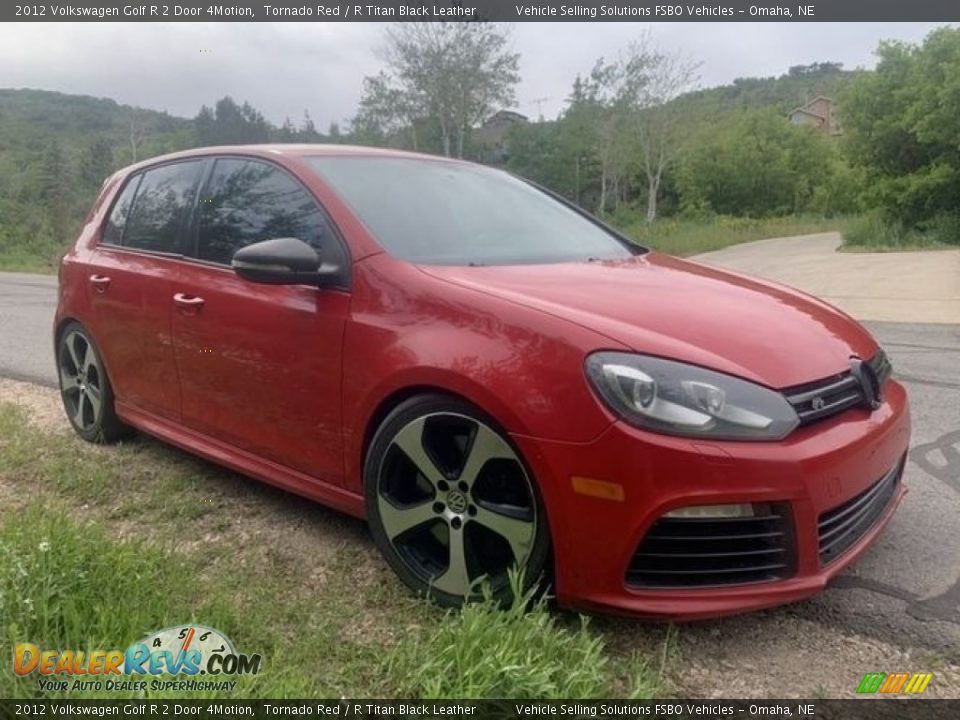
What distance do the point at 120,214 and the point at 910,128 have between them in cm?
2149

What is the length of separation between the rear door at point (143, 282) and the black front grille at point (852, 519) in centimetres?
262

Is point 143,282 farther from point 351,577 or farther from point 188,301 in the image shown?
point 351,577

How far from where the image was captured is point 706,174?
52.1 metres

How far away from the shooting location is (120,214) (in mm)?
4039

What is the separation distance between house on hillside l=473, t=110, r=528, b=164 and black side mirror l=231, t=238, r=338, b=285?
1487 inches

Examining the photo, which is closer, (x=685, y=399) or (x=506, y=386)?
(x=685, y=399)

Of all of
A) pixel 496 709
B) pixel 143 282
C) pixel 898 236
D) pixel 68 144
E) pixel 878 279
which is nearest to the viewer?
pixel 496 709

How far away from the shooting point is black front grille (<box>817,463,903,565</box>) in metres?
2.13

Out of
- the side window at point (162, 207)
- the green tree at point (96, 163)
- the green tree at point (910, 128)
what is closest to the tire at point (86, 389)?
the side window at point (162, 207)

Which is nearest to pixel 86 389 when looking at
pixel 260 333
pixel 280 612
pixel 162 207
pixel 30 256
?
pixel 162 207

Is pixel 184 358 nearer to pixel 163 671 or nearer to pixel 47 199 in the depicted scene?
pixel 163 671

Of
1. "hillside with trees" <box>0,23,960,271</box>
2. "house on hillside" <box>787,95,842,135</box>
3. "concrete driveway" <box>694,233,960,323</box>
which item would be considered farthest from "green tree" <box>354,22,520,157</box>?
"house on hillside" <box>787,95,842,135</box>

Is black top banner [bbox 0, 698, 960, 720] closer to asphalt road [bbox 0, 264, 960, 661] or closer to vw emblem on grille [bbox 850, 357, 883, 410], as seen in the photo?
asphalt road [bbox 0, 264, 960, 661]

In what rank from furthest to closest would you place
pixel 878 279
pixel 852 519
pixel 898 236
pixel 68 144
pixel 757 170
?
pixel 68 144
pixel 757 170
pixel 898 236
pixel 878 279
pixel 852 519
